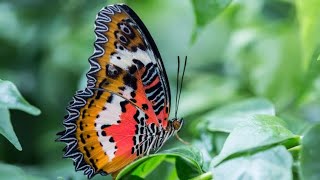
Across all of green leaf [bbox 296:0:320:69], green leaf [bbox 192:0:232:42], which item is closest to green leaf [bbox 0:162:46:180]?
green leaf [bbox 192:0:232:42]

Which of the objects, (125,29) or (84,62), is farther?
(84,62)

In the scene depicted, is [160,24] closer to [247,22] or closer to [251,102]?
[247,22]

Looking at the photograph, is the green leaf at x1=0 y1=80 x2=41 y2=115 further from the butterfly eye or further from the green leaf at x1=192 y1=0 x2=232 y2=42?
the green leaf at x1=192 y1=0 x2=232 y2=42

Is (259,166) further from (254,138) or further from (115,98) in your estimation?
(115,98)

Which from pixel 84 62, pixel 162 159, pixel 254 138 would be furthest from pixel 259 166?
pixel 84 62

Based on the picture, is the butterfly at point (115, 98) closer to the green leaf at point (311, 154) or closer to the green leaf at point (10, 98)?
the green leaf at point (10, 98)

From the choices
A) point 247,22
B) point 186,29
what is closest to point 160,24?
point 186,29
